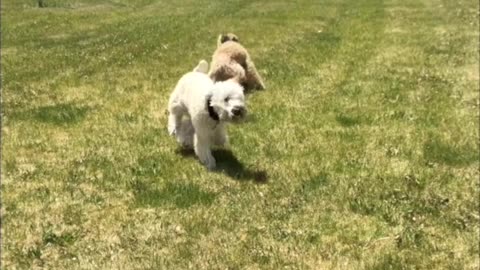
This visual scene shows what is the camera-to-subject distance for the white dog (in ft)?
30.3

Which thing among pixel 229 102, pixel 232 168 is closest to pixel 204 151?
pixel 232 168

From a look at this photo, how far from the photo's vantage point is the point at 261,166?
1033 centimetres

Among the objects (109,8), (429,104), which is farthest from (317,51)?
(109,8)

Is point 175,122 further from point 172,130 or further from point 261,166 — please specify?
point 261,166

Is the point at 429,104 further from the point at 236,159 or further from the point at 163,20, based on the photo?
the point at 163,20

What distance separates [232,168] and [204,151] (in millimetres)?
497

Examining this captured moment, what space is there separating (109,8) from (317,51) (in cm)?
1903

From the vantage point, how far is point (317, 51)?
20.5 meters

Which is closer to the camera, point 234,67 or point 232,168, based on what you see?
point 232,168

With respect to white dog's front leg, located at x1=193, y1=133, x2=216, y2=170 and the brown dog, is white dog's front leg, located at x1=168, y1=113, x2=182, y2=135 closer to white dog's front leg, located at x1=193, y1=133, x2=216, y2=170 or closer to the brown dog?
white dog's front leg, located at x1=193, y1=133, x2=216, y2=170

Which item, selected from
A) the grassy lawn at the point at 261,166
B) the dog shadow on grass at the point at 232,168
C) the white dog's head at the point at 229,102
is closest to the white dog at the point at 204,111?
the white dog's head at the point at 229,102

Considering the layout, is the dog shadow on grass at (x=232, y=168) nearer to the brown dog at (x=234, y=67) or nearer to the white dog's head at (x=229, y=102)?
the white dog's head at (x=229, y=102)

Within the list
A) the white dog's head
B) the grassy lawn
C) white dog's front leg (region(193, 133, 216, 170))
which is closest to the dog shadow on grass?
the grassy lawn

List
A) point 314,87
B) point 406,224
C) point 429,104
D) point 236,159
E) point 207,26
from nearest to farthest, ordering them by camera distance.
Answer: point 406,224 → point 236,159 → point 429,104 → point 314,87 → point 207,26
